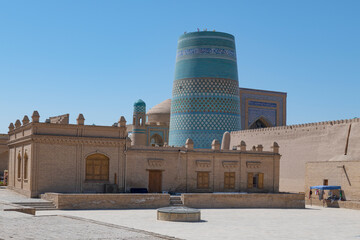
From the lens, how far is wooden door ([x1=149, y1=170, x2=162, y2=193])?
24.6 metres

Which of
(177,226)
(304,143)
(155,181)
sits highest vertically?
(304,143)

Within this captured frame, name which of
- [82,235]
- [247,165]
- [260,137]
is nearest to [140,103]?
[260,137]

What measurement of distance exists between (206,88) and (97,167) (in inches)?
→ 499

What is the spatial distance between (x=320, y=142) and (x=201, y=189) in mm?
7592

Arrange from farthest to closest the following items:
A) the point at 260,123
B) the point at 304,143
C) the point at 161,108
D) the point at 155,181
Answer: the point at 161,108 → the point at 260,123 → the point at 304,143 → the point at 155,181

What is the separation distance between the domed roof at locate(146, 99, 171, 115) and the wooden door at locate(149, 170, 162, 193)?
19995 mm

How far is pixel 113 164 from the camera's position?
77.7 feet

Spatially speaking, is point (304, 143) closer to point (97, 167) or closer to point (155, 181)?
point (155, 181)

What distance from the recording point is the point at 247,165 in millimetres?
26562

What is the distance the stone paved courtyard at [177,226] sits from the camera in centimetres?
1173

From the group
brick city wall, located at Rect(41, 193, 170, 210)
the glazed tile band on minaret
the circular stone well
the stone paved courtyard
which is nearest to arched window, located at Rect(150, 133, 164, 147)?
the glazed tile band on minaret

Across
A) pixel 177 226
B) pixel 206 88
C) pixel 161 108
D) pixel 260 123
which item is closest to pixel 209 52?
pixel 206 88

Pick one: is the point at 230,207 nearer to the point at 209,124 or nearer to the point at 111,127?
the point at 111,127

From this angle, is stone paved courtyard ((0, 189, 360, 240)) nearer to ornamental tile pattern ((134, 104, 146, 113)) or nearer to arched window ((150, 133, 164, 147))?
ornamental tile pattern ((134, 104, 146, 113))
